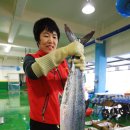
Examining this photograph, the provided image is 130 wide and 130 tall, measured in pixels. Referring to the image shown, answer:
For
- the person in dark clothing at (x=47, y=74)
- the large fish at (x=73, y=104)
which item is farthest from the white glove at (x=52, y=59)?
the large fish at (x=73, y=104)

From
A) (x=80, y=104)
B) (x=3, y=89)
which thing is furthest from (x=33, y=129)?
(x=3, y=89)

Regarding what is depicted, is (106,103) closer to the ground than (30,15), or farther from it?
closer to the ground

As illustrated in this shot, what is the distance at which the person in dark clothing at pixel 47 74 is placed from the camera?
0.84 metres

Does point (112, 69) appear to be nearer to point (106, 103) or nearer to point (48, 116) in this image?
point (106, 103)

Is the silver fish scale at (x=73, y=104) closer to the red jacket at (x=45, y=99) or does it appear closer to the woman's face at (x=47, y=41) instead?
the red jacket at (x=45, y=99)

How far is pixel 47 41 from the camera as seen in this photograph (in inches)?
43.1

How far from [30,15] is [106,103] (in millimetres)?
3727

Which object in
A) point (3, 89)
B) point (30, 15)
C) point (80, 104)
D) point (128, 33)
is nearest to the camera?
point (80, 104)

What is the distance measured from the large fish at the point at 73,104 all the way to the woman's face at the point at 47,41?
28cm

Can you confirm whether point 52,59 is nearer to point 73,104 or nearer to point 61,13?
point 73,104

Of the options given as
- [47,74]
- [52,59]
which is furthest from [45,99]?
[52,59]

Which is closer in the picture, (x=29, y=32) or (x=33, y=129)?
(x=33, y=129)

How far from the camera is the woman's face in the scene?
110 centimetres

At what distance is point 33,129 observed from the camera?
1.11m
